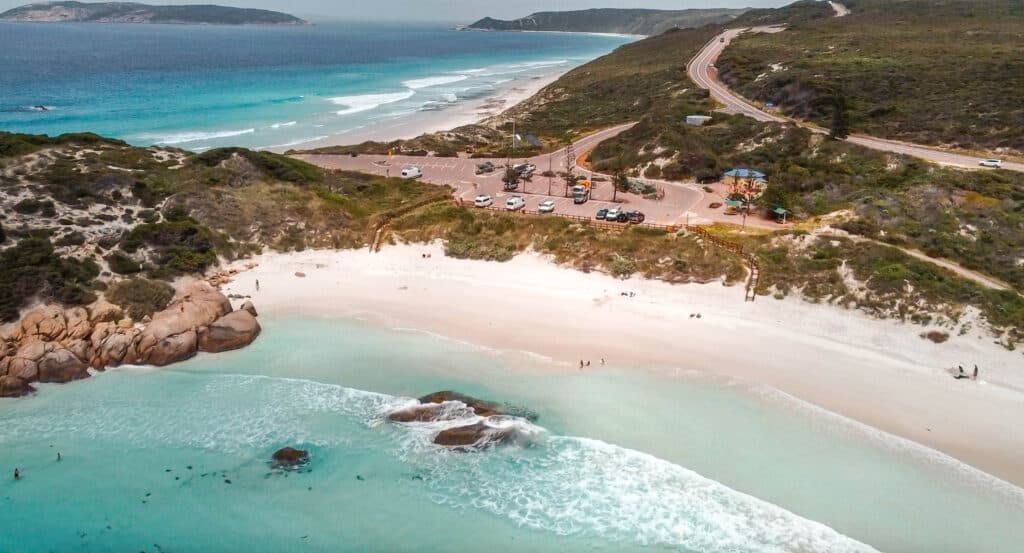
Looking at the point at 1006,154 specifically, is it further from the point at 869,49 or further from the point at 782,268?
the point at 869,49

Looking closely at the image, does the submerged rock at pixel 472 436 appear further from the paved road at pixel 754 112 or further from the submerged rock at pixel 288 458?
the paved road at pixel 754 112

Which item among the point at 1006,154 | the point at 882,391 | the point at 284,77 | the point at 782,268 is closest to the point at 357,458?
the point at 882,391

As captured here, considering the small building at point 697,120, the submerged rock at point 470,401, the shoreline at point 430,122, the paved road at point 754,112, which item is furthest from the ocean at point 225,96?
the submerged rock at point 470,401

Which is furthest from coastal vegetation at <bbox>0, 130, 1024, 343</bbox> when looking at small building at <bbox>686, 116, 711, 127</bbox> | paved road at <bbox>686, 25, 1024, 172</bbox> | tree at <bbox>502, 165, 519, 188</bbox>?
small building at <bbox>686, 116, 711, 127</bbox>

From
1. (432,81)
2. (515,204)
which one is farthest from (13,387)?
(432,81)

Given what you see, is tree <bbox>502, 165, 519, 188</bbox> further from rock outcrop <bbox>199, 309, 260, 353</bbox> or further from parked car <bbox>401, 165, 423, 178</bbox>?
rock outcrop <bbox>199, 309, 260, 353</bbox>

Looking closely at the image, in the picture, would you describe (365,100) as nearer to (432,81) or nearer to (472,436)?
(432,81)
